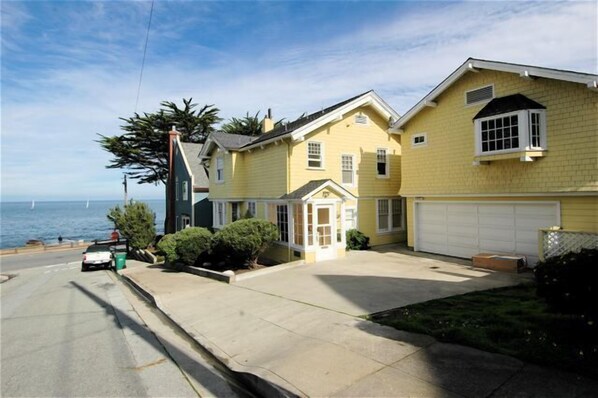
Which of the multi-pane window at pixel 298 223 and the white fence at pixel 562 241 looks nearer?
the white fence at pixel 562 241

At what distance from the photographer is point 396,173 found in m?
22.3

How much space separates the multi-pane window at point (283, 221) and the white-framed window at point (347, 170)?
3999mm

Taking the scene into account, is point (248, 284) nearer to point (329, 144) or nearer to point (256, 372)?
point (256, 372)

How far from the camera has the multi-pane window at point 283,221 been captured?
1816 cm

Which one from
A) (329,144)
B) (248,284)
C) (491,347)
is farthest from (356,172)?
(491,347)

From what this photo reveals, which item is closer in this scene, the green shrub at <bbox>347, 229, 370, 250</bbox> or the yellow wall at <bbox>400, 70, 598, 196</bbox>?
the yellow wall at <bbox>400, 70, 598, 196</bbox>

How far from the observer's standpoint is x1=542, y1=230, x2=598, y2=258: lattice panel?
440 inches

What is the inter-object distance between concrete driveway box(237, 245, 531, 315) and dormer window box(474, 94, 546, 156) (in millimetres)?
4689

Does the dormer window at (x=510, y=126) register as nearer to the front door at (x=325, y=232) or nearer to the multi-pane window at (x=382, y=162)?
the front door at (x=325, y=232)

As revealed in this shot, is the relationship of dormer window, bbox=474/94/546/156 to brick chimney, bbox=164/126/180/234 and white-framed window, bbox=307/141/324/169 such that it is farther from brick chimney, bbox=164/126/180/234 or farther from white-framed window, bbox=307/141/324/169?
brick chimney, bbox=164/126/180/234

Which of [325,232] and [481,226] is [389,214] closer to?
[325,232]

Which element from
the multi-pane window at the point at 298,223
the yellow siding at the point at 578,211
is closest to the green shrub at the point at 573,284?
the yellow siding at the point at 578,211

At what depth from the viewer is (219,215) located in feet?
85.3

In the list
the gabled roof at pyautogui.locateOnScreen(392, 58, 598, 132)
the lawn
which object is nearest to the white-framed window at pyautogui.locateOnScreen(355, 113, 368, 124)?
the gabled roof at pyautogui.locateOnScreen(392, 58, 598, 132)
